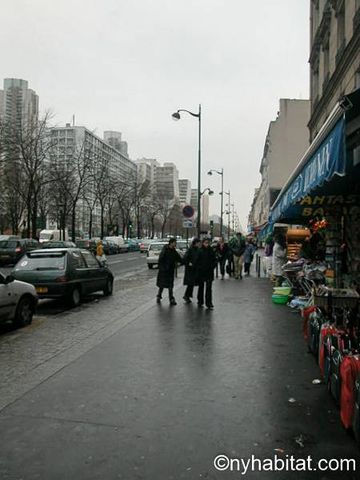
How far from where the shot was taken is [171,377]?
19.4 ft

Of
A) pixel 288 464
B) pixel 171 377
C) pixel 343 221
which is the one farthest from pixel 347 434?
pixel 343 221

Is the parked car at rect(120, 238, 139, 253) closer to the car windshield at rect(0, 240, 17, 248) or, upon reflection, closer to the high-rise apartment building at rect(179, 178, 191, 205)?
the car windshield at rect(0, 240, 17, 248)

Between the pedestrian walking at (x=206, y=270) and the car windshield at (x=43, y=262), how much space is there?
3.64 meters

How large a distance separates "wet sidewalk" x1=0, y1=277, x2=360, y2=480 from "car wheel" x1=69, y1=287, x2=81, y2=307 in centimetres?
474

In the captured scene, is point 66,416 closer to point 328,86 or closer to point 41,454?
point 41,454

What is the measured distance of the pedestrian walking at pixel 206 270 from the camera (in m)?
11.9

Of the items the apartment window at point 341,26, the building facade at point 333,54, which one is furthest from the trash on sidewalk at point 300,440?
the apartment window at point 341,26

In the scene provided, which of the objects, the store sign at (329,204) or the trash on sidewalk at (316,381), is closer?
the trash on sidewalk at (316,381)

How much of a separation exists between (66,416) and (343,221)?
27.3 ft

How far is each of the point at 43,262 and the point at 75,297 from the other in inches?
50.1

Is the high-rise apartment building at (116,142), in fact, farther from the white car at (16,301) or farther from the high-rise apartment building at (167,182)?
the white car at (16,301)

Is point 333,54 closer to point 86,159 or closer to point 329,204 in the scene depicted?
point 329,204

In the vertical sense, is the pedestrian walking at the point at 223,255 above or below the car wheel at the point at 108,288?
above

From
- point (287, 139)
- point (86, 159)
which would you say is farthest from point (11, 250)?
point (287, 139)
